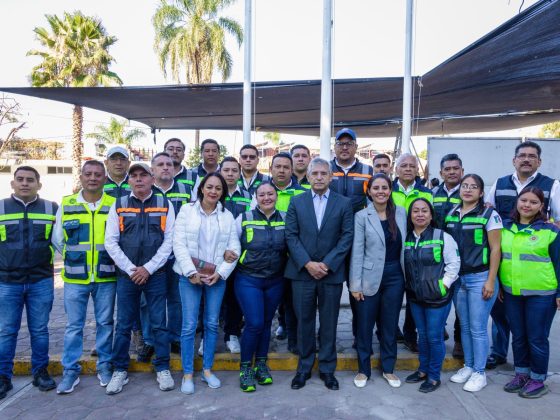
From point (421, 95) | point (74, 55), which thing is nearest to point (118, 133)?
point (74, 55)

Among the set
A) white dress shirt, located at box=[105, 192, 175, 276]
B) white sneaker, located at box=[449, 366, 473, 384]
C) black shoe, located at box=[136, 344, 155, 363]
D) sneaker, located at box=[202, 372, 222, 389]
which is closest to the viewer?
white dress shirt, located at box=[105, 192, 175, 276]

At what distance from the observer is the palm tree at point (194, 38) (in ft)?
63.0

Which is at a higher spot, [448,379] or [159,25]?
[159,25]

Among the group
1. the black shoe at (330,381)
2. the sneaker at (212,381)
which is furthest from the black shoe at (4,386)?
the black shoe at (330,381)

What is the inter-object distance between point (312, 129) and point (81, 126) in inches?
479

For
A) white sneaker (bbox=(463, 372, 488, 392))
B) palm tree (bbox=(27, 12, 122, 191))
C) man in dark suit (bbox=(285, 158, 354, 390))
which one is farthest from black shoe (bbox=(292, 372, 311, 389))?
palm tree (bbox=(27, 12, 122, 191))

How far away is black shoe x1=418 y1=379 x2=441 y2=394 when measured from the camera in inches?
137

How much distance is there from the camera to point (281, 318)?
462 cm

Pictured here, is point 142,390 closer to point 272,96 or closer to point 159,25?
point 272,96

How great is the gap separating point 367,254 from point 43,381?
9.67ft

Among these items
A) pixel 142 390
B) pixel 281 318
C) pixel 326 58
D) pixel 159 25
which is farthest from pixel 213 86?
pixel 159 25

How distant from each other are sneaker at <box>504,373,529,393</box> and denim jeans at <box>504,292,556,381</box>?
0.13ft

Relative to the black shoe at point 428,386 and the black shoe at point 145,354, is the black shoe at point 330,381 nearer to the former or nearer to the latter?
the black shoe at point 428,386

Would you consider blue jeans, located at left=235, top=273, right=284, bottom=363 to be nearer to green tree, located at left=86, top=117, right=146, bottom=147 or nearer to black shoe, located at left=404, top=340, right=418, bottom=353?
black shoe, located at left=404, top=340, right=418, bottom=353
